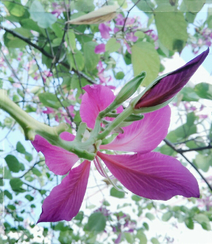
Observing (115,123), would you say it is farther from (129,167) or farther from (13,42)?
(13,42)

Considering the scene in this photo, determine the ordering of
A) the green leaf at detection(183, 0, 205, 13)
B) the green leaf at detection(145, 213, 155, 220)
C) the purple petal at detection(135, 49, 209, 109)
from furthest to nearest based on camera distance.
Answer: the green leaf at detection(145, 213, 155, 220), the green leaf at detection(183, 0, 205, 13), the purple petal at detection(135, 49, 209, 109)

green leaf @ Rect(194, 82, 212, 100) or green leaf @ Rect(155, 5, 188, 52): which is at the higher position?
green leaf @ Rect(155, 5, 188, 52)

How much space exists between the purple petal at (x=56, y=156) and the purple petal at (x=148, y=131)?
29mm

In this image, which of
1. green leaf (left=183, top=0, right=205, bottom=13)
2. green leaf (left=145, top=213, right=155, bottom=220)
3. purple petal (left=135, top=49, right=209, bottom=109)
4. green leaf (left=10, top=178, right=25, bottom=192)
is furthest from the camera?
green leaf (left=145, top=213, right=155, bottom=220)

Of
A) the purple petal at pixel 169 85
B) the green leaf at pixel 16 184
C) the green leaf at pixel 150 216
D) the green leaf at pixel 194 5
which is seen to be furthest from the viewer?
the green leaf at pixel 150 216

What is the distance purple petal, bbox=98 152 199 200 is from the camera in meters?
0.10

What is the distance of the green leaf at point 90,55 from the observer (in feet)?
1.07

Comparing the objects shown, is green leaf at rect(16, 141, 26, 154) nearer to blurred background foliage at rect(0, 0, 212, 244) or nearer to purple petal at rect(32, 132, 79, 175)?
blurred background foliage at rect(0, 0, 212, 244)

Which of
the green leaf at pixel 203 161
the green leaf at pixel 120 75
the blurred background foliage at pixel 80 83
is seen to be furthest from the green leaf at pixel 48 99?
the green leaf at pixel 203 161

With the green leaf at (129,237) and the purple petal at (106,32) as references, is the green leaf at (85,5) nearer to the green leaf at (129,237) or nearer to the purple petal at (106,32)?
the purple petal at (106,32)

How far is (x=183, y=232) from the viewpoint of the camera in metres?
0.38

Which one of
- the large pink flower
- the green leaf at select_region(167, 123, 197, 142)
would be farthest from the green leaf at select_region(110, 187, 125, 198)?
the large pink flower

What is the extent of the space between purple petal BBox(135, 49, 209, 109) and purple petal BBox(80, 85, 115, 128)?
0.04 metres

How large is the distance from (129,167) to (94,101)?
4 centimetres
